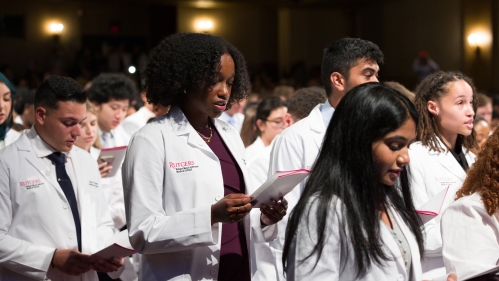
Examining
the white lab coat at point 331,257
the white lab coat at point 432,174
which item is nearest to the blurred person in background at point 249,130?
the white lab coat at point 432,174

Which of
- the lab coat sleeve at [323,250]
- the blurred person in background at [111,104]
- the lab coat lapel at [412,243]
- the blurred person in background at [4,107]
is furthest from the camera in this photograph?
the blurred person in background at [111,104]

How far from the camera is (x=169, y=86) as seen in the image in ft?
9.33

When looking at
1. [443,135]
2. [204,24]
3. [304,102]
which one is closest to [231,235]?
[443,135]

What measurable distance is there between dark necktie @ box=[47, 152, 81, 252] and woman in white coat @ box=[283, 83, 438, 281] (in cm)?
158

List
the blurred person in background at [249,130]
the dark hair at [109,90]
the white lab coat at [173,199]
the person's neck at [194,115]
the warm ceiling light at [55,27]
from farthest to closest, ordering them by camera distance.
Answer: the warm ceiling light at [55,27] → the dark hair at [109,90] → the blurred person in background at [249,130] → the person's neck at [194,115] → the white lab coat at [173,199]

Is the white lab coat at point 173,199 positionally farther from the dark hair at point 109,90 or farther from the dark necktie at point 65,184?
the dark hair at point 109,90

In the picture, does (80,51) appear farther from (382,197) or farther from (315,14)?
(382,197)

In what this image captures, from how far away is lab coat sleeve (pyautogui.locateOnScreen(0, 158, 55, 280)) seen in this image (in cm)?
328

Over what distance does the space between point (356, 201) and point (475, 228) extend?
0.83 meters

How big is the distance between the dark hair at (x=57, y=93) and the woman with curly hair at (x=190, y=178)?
0.86 meters

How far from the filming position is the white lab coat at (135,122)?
697 cm

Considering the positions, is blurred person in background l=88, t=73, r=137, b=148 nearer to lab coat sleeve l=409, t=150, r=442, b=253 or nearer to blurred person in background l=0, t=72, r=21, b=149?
blurred person in background l=0, t=72, r=21, b=149

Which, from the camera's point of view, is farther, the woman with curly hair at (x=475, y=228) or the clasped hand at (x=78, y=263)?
the clasped hand at (x=78, y=263)

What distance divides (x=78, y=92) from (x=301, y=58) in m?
17.2
